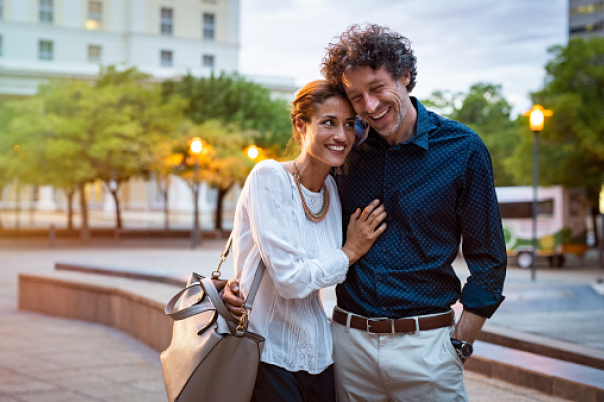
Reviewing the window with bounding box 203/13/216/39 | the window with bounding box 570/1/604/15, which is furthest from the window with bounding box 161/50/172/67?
the window with bounding box 570/1/604/15

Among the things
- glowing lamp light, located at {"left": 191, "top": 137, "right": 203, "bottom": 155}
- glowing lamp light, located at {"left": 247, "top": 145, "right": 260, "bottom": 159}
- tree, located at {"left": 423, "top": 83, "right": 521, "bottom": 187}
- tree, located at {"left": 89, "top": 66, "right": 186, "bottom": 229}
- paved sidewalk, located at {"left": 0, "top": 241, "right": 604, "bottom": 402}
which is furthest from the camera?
tree, located at {"left": 423, "top": 83, "right": 521, "bottom": 187}

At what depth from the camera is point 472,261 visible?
2705 millimetres

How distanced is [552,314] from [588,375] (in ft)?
24.3

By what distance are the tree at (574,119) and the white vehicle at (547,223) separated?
1038 mm

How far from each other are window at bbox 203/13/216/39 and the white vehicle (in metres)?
37.2

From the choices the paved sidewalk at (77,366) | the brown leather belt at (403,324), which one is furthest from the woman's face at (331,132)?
the paved sidewalk at (77,366)

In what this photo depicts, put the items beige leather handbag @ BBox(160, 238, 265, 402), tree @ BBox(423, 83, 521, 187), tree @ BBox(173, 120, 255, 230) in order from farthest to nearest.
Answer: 1. tree @ BBox(423, 83, 521, 187)
2. tree @ BBox(173, 120, 255, 230)
3. beige leather handbag @ BBox(160, 238, 265, 402)

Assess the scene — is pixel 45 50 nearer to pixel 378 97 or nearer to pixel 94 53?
pixel 94 53

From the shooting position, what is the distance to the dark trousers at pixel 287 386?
104 inches

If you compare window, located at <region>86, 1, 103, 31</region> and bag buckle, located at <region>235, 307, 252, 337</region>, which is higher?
window, located at <region>86, 1, 103, 31</region>

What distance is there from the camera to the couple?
2.61m

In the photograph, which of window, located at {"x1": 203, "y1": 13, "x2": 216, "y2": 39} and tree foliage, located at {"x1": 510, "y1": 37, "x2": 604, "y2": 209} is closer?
tree foliage, located at {"x1": 510, "y1": 37, "x2": 604, "y2": 209}

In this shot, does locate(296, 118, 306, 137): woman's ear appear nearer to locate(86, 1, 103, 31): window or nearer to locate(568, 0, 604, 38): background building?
locate(86, 1, 103, 31): window

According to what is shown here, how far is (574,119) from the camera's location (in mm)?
26953
